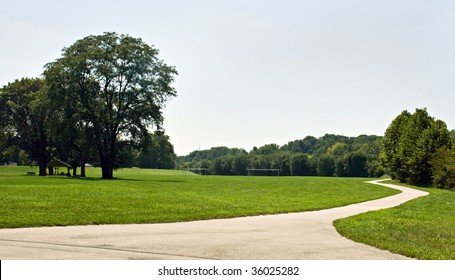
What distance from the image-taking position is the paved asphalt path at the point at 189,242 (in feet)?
35.6

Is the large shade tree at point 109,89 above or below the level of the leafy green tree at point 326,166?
above

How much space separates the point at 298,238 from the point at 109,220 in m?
6.92

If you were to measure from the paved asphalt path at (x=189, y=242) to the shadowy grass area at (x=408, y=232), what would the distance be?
455mm

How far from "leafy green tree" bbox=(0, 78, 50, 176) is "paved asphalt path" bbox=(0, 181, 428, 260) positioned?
60.9 m

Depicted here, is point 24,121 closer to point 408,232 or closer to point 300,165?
point 408,232

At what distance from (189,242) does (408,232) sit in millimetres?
6168

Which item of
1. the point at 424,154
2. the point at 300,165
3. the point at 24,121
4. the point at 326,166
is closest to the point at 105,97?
the point at 24,121

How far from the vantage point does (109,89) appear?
208ft

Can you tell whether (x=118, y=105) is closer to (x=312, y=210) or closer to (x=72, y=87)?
(x=72, y=87)

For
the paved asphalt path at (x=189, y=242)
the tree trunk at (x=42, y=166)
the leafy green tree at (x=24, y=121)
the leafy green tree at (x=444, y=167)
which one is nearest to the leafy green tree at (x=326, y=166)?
the leafy green tree at (x=24, y=121)

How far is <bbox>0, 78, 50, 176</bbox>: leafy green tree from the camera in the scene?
7350 centimetres

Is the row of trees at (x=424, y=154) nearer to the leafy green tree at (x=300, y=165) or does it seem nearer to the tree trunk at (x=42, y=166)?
the tree trunk at (x=42, y=166)

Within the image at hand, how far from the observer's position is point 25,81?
77125mm

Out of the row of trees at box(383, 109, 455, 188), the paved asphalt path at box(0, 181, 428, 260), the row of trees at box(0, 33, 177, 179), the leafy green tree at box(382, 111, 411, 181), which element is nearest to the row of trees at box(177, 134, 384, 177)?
the leafy green tree at box(382, 111, 411, 181)
